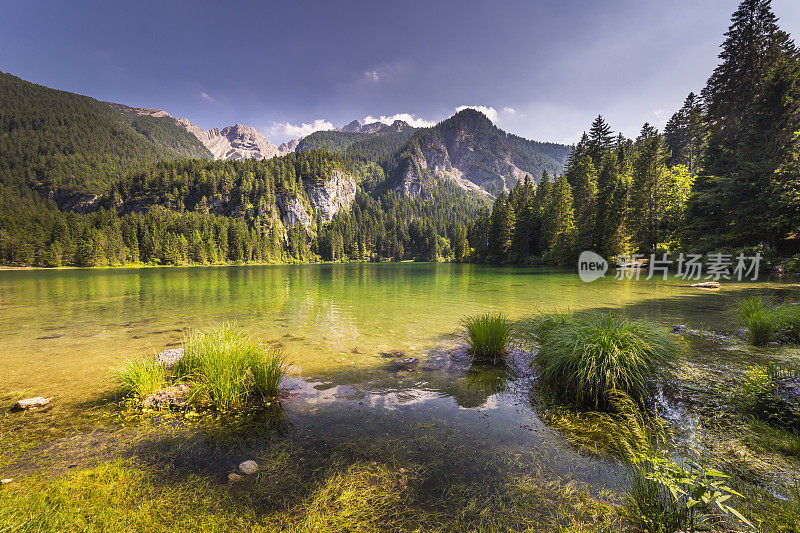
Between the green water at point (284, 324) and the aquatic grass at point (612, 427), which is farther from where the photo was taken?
the green water at point (284, 324)

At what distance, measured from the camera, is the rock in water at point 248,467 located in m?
4.34

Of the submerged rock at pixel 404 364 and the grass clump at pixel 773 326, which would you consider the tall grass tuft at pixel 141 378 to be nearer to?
the submerged rock at pixel 404 364

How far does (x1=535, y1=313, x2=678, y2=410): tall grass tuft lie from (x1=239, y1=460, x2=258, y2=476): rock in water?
5844 mm

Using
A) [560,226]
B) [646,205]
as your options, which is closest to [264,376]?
[646,205]

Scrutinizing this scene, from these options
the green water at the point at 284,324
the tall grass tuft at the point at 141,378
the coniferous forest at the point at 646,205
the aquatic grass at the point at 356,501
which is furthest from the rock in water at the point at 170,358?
the coniferous forest at the point at 646,205

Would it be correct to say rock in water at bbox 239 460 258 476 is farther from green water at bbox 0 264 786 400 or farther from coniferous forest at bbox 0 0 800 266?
coniferous forest at bbox 0 0 800 266

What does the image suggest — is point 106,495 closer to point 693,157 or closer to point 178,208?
point 693,157

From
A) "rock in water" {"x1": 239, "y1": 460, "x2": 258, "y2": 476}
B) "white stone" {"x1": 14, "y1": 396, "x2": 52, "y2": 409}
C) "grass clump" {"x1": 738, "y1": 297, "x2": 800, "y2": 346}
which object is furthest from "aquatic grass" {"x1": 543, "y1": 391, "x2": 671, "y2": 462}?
"white stone" {"x1": 14, "y1": 396, "x2": 52, "y2": 409}

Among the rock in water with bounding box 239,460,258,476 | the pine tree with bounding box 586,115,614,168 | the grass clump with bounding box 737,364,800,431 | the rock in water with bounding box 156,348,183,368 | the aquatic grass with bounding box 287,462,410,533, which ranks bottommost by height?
the rock in water with bounding box 239,460,258,476

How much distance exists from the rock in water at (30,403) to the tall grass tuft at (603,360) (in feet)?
36.7

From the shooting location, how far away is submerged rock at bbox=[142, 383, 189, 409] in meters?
6.25

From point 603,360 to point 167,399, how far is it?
882 cm

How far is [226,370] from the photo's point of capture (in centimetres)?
629

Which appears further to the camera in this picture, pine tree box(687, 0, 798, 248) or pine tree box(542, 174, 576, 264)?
pine tree box(542, 174, 576, 264)
